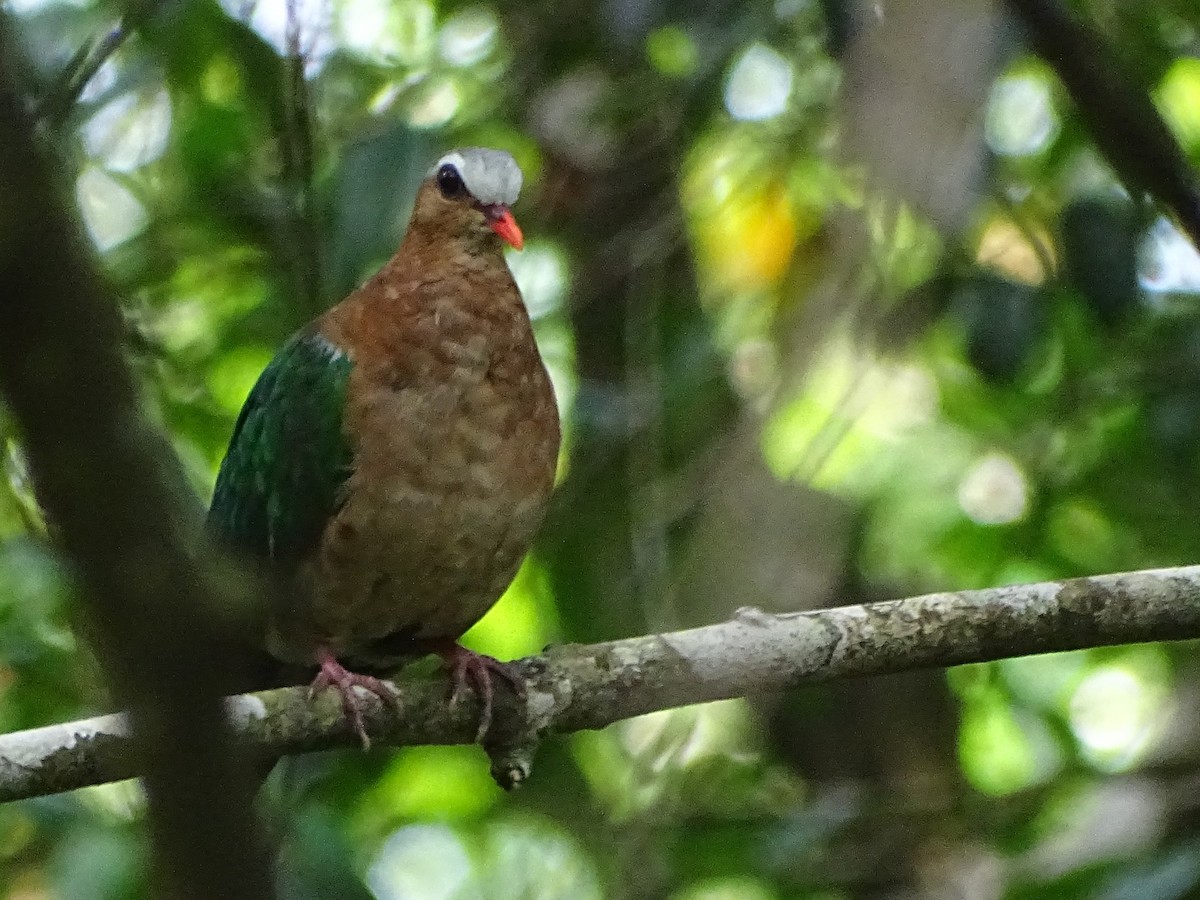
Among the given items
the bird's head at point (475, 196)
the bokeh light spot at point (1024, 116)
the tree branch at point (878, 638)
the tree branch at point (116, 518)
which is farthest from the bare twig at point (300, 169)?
the tree branch at point (116, 518)

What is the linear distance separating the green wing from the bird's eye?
52 cm

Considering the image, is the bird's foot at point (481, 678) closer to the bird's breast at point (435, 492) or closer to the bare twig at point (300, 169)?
the bird's breast at point (435, 492)

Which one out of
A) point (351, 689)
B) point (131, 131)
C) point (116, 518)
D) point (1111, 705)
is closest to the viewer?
point (116, 518)

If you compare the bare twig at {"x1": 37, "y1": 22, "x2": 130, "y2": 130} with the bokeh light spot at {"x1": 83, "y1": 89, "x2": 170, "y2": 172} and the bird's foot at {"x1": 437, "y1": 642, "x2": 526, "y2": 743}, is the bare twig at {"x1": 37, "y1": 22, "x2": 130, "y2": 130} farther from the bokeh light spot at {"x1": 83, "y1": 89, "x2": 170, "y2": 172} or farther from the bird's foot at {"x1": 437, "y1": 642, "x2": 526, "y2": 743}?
the bird's foot at {"x1": 437, "y1": 642, "x2": 526, "y2": 743}

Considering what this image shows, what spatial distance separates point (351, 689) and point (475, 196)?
142cm

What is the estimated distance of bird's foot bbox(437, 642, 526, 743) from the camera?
307 cm

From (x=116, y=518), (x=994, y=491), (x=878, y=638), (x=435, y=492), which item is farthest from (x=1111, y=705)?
(x=116, y=518)

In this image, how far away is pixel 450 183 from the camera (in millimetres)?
3932

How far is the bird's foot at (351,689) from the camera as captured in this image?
2.88 m

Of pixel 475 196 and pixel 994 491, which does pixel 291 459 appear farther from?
pixel 994 491

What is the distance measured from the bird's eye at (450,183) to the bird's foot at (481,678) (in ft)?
3.83

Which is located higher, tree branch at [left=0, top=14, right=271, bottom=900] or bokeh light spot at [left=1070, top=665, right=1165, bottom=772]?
tree branch at [left=0, top=14, right=271, bottom=900]

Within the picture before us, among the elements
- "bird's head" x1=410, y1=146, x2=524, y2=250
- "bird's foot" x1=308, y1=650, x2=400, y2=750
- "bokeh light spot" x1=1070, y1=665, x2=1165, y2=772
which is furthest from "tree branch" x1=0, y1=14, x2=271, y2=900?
"bokeh light spot" x1=1070, y1=665, x2=1165, y2=772

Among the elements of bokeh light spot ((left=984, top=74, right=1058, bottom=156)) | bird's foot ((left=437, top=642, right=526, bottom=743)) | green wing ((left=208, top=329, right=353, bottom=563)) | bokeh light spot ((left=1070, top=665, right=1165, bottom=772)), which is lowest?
bokeh light spot ((left=1070, top=665, right=1165, bottom=772))
